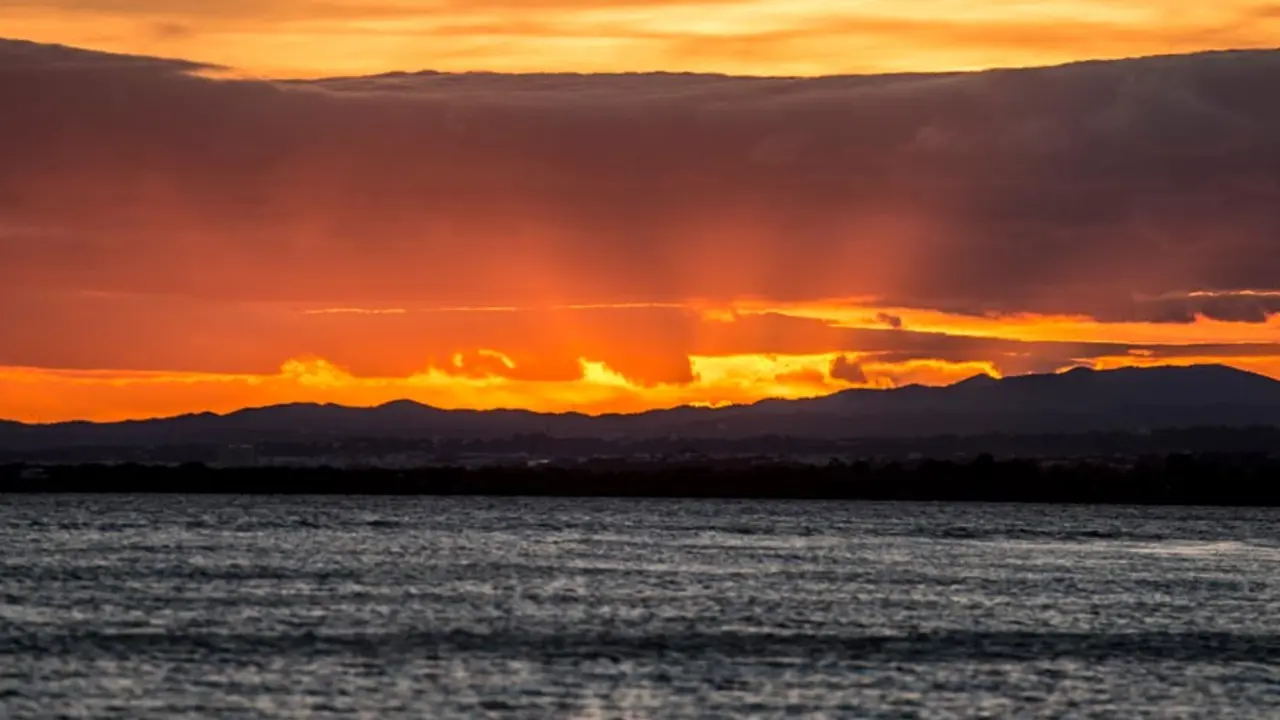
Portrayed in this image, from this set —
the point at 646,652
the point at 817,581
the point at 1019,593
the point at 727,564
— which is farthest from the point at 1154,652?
the point at 727,564

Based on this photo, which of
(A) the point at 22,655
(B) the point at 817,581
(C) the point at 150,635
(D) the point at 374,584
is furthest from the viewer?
(B) the point at 817,581

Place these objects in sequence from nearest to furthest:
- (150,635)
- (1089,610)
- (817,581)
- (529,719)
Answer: (529,719) < (150,635) < (1089,610) < (817,581)

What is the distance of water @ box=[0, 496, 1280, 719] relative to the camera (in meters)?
59.1

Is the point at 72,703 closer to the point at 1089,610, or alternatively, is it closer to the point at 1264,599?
the point at 1089,610

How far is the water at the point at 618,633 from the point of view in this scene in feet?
194

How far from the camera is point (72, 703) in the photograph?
56.3m

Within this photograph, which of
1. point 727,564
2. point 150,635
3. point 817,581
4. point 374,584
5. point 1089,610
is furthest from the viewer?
point 727,564

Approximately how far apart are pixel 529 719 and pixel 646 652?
52.9 feet

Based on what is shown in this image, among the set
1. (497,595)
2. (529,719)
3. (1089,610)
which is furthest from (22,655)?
(1089,610)

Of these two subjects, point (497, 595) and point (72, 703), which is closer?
point (72, 703)

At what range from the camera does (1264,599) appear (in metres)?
107

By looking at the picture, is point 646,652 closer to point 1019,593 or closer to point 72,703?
point 72,703

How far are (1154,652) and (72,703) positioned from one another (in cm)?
3767

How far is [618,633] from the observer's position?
76812 millimetres
